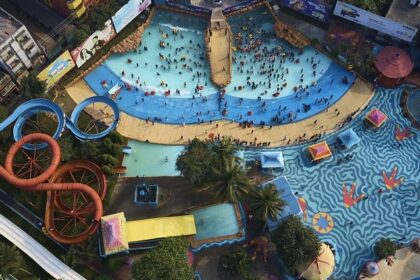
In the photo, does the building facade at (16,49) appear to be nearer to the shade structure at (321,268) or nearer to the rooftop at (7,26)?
the rooftop at (7,26)

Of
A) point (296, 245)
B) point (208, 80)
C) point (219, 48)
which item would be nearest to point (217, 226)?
point (296, 245)

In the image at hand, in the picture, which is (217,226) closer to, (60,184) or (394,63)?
(60,184)

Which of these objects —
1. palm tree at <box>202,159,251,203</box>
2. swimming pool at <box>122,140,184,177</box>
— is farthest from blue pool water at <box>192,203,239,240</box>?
swimming pool at <box>122,140,184,177</box>

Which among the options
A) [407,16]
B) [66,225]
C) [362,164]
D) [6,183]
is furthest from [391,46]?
[6,183]

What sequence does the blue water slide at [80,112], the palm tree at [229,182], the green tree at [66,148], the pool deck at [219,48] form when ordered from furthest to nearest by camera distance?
1. the pool deck at [219,48]
2. the blue water slide at [80,112]
3. the green tree at [66,148]
4. the palm tree at [229,182]

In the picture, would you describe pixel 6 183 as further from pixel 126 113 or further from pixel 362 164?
pixel 362 164

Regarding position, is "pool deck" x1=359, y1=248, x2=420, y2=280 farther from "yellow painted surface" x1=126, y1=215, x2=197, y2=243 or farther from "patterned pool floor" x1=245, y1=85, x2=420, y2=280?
"yellow painted surface" x1=126, y1=215, x2=197, y2=243

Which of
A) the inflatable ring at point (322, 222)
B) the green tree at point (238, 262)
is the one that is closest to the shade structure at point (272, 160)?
the inflatable ring at point (322, 222)
